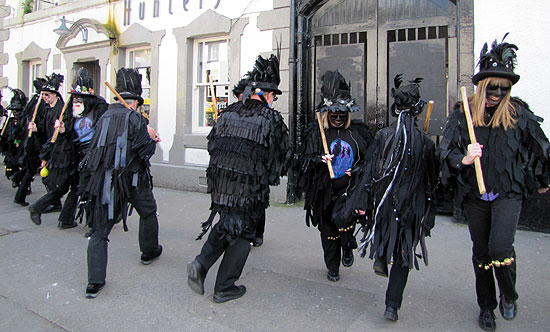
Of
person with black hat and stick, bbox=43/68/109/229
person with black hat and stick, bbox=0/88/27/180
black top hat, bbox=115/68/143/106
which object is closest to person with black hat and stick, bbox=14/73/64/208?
person with black hat and stick, bbox=43/68/109/229

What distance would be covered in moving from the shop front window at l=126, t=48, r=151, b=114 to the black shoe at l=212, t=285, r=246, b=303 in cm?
674

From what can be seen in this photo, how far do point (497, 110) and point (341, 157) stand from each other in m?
1.33

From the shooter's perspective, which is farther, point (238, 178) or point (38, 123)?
point (38, 123)

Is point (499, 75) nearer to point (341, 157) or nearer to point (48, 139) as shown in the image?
point (341, 157)

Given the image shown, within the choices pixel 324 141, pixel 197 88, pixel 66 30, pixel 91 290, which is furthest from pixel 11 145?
pixel 324 141

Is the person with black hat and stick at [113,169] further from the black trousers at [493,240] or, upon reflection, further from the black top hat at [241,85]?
the black trousers at [493,240]

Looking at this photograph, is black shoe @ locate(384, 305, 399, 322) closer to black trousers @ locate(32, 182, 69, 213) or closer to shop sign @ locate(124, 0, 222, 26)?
Answer: black trousers @ locate(32, 182, 69, 213)

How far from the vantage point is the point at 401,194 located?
305 centimetres

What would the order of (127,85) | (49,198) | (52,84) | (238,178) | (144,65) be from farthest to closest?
(144,65) → (52,84) → (49,198) → (127,85) → (238,178)

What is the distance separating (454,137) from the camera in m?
3.05

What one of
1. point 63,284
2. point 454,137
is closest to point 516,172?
point 454,137

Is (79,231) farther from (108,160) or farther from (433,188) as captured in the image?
(433,188)

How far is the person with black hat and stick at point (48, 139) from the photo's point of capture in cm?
579

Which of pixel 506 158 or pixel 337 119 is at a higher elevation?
pixel 337 119
